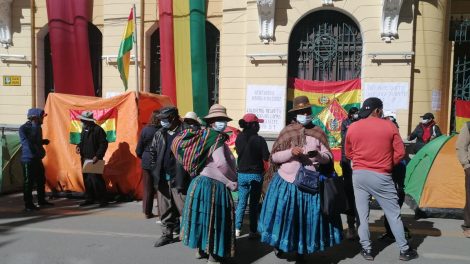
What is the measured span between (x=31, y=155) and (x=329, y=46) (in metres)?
7.40

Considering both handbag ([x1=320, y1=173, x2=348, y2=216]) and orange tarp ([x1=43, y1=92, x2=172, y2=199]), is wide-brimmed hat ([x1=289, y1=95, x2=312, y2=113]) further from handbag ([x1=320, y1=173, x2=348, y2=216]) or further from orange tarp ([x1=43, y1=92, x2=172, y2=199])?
orange tarp ([x1=43, y1=92, x2=172, y2=199])

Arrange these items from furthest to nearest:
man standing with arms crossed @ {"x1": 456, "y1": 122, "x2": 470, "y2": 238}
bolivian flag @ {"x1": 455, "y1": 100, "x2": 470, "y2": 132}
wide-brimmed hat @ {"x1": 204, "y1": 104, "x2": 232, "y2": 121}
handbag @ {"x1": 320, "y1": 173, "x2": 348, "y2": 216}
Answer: bolivian flag @ {"x1": 455, "y1": 100, "x2": 470, "y2": 132} < man standing with arms crossed @ {"x1": 456, "y1": 122, "x2": 470, "y2": 238} < wide-brimmed hat @ {"x1": 204, "y1": 104, "x2": 232, "y2": 121} < handbag @ {"x1": 320, "y1": 173, "x2": 348, "y2": 216}

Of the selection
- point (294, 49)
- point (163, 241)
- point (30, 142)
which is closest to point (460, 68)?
point (294, 49)

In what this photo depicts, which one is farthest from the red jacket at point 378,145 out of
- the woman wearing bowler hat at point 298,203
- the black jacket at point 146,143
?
the black jacket at point 146,143

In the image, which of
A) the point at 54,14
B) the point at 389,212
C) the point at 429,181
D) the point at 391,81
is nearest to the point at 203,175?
the point at 389,212

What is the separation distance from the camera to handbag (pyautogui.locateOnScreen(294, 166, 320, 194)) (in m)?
4.37

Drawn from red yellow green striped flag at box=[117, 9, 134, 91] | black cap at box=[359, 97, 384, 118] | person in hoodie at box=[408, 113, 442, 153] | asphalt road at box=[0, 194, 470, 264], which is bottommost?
asphalt road at box=[0, 194, 470, 264]

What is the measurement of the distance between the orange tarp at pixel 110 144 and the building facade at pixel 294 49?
3.27 metres

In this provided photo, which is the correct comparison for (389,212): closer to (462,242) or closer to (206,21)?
(462,242)

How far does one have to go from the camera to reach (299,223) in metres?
4.41

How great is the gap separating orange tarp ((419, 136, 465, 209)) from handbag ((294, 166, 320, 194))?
3.35 metres

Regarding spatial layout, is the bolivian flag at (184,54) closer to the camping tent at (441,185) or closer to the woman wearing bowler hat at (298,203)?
the camping tent at (441,185)

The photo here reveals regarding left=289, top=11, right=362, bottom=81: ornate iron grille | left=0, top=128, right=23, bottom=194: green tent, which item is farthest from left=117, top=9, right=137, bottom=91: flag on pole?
left=289, top=11, right=362, bottom=81: ornate iron grille

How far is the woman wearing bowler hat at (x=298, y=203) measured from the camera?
14.5ft
